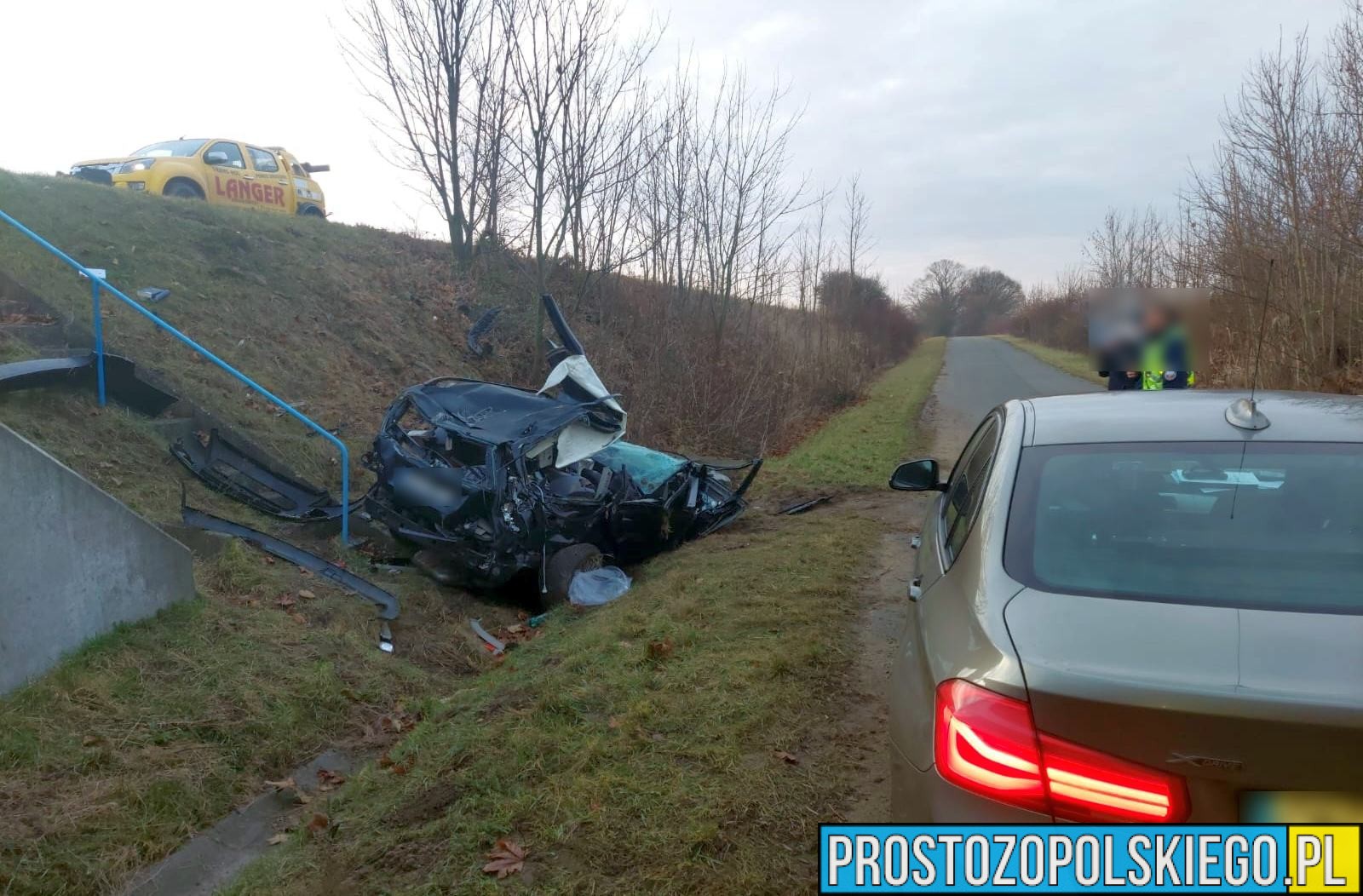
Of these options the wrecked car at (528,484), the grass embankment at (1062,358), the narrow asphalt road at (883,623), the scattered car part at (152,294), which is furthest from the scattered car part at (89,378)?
the grass embankment at (1062,358)

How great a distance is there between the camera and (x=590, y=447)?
814 centimetres

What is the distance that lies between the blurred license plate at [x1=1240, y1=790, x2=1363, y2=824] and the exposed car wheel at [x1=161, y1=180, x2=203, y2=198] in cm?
1757

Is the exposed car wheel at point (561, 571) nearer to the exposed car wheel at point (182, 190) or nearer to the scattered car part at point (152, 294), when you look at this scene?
the scattered car part at point (152, 294)

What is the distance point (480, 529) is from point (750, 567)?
2130 mm

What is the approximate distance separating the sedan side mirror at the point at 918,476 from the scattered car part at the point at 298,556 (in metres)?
3.87

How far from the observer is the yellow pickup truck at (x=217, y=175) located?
15500 mm

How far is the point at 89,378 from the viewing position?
7.75 m

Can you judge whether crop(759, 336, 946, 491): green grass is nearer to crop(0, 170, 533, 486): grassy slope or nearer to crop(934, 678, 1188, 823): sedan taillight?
crop(0, 170, 533, 486): grassy slope

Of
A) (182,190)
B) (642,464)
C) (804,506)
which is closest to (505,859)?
(642,464)

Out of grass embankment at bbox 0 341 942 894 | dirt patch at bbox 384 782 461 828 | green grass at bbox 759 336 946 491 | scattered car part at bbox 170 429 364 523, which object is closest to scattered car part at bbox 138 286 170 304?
scattered car part at bbox 170 429 364 523

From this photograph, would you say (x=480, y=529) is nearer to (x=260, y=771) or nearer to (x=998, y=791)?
(x=260, y=771)

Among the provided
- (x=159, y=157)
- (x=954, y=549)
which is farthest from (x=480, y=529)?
(x=159, y=157)

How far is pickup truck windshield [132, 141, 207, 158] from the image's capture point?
16.1 m

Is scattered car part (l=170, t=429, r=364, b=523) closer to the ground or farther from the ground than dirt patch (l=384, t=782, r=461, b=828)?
farther from the ground
